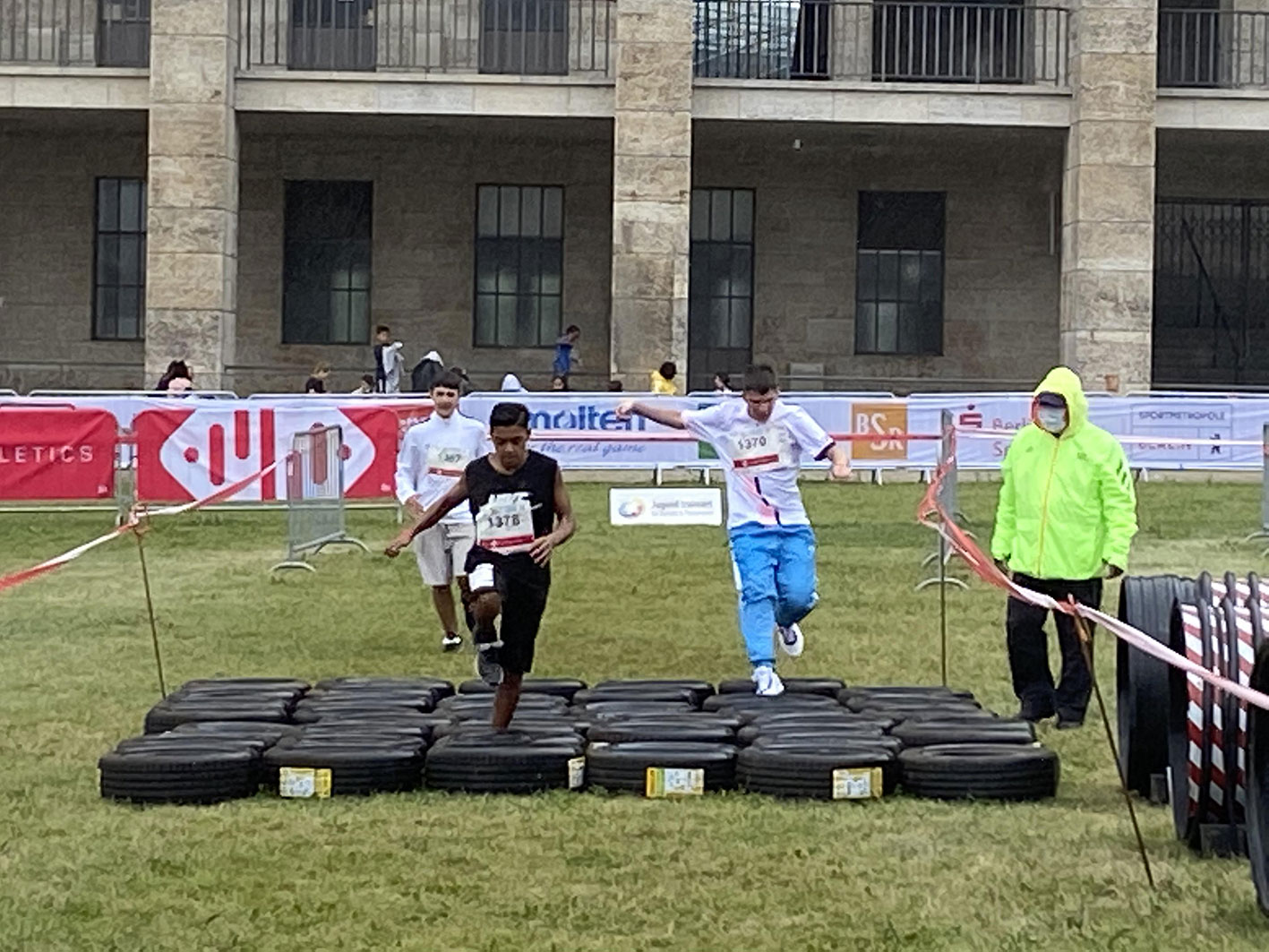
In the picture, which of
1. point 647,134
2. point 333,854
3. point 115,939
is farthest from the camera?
point 647,134

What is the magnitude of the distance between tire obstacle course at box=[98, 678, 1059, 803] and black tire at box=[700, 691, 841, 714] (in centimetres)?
2

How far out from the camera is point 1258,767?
23.7ft

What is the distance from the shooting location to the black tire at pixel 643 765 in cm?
917

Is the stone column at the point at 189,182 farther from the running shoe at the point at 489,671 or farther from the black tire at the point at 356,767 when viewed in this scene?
the black tire at the point at 356,767

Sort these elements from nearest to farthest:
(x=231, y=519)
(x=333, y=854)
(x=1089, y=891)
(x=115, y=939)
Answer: (x=115, y=939) → (x=1089, y=891) → (x=333, y=854) → (x=231, y=519)

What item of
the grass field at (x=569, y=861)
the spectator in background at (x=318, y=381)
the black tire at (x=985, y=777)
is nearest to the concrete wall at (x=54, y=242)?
the spectator in background at (x=318, y=381)

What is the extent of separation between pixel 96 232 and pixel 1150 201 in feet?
50.6

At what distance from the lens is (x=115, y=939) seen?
6824 mm

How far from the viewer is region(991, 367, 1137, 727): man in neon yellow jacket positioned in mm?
11180

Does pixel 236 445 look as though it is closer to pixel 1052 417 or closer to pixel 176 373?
pixel 176 373

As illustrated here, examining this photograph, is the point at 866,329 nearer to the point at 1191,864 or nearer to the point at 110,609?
the point at 110,609

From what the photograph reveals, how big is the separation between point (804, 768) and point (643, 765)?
642 mm

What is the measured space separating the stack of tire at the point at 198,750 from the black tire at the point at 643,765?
135 centimetres

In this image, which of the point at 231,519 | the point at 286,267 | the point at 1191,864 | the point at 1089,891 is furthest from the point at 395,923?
the point at 286,267
